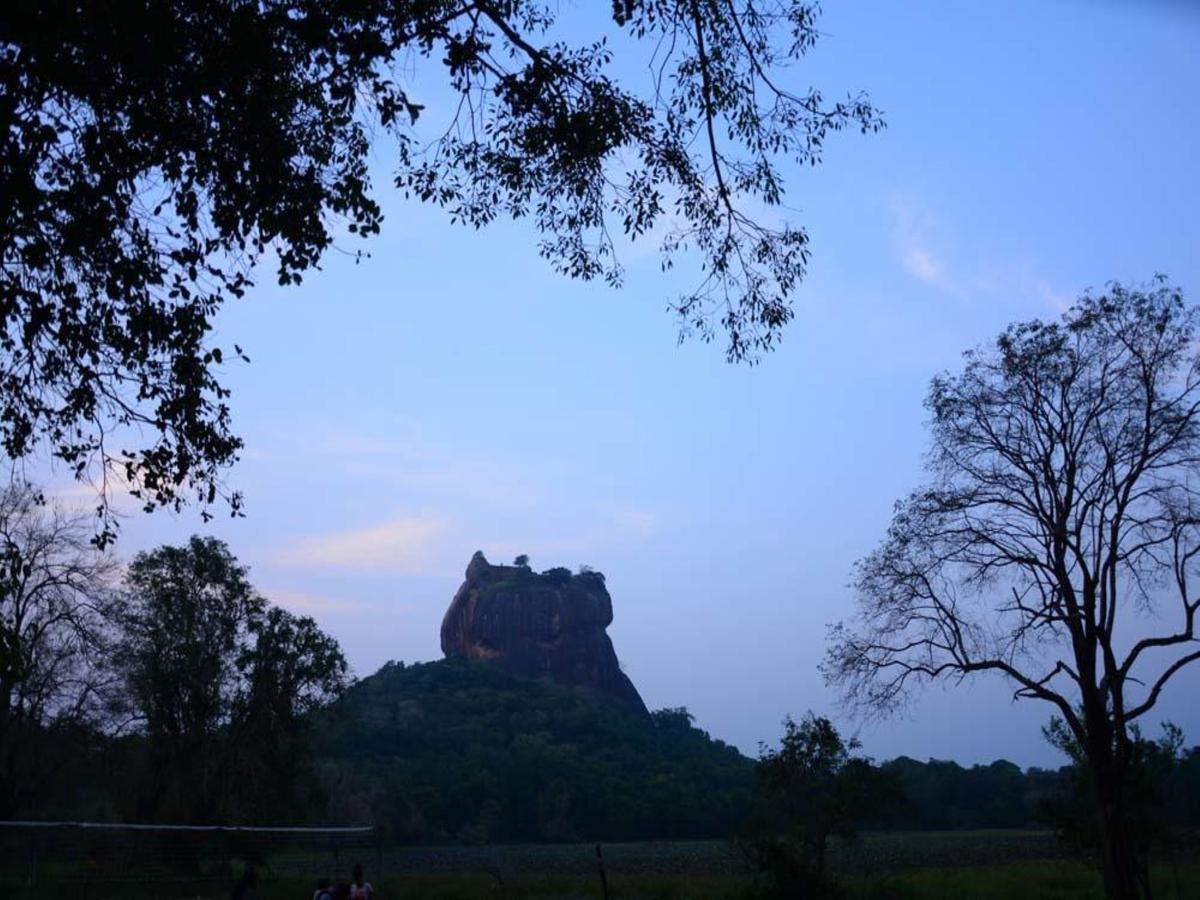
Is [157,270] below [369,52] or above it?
below

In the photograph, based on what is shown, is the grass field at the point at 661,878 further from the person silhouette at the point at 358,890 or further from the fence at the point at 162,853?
the person silhouette at the point at 358,890

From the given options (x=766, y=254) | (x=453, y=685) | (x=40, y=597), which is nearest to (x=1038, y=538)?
(x=766, y=254)

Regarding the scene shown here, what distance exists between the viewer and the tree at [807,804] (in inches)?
952

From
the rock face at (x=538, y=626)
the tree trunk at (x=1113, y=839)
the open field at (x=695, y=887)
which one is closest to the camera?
the tree trunk at (x=1113, y=839)

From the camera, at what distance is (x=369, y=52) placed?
9.52 metres

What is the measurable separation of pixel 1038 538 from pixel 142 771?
2644 centimetres

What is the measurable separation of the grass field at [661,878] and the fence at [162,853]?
13cm

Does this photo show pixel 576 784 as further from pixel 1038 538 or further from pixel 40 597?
pixel 1038 538

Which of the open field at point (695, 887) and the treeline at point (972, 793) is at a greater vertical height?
the treeline at point (972, 793)

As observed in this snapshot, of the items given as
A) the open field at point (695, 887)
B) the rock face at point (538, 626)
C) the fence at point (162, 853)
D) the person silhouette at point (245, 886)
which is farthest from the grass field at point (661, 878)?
the rock face at point (538, 626)

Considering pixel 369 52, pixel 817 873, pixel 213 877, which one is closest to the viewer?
pixel 369 52

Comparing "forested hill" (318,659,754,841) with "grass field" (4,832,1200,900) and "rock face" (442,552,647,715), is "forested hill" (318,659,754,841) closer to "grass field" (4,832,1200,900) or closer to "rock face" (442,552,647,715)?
"grass field" (4,832,1200,900)

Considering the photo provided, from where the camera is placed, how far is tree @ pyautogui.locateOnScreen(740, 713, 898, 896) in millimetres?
A: 24188

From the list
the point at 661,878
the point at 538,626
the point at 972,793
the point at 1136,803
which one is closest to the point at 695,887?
the point at 661,878
